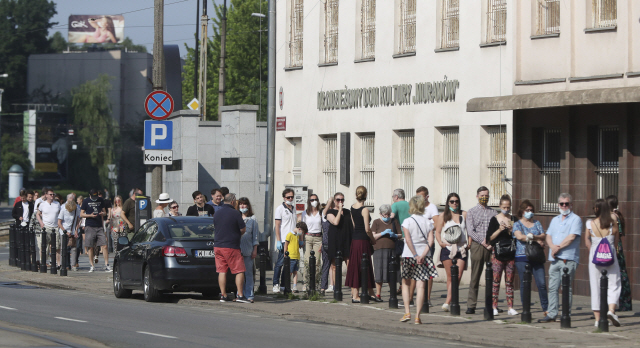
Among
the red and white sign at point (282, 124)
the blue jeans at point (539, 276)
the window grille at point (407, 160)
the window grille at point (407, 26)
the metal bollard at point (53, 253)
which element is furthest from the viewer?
the red and white sign at point (282, 124)

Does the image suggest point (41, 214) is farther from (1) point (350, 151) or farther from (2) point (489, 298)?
(2) point (489, 298)

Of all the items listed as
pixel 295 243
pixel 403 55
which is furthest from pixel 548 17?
pixel 295 243

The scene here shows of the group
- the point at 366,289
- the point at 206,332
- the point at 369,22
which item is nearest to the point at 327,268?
the point at 366,289

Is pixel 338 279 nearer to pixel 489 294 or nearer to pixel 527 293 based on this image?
pixel 489 294

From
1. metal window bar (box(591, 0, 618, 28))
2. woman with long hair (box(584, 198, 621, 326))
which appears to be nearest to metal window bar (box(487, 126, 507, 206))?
metal window bar (box(591, 0, 618, 28))

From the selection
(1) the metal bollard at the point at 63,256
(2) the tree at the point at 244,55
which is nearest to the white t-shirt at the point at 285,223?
(1) the metal bollard at the point at 63,256

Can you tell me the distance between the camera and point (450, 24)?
23.4m

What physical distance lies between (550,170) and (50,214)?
1233cm

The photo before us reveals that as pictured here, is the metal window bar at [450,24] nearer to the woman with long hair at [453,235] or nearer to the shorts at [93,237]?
the woman with long hair at [453,235]

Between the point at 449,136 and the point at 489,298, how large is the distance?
8.59m

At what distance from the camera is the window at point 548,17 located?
20094mm

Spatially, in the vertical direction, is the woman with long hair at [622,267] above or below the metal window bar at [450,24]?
below

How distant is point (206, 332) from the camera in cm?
1343

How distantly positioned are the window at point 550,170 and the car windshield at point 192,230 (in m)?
6.35
